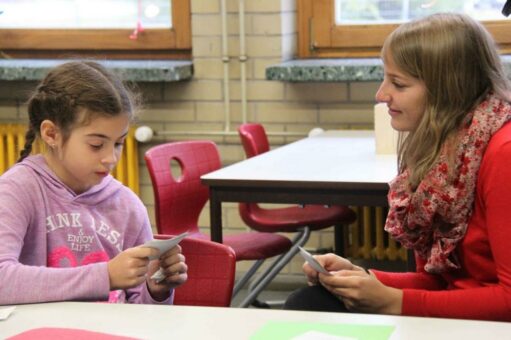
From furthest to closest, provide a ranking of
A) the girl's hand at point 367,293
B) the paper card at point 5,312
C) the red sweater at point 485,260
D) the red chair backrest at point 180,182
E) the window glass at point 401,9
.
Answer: the window glass at point 401,9, the red chair backrest at point 180,182, the girl's hand at point 367,293, the red sweater at point 485,260, the paper card at point 5,312

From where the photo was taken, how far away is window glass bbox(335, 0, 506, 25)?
12.8ft

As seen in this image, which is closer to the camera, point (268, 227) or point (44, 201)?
point (44, 201)

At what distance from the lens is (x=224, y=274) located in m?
1.79

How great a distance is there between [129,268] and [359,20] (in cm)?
273

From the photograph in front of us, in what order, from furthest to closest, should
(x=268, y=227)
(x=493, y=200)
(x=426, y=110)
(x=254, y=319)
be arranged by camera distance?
(x=268, y=227), (x=426, y=110), (x=493, y=200), (x=254, y=319)

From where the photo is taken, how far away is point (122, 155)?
4.16 m

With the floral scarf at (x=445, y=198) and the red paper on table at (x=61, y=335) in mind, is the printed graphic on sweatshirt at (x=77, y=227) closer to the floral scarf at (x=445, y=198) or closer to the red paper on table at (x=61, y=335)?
the red paper on table at (x=61, y=335)

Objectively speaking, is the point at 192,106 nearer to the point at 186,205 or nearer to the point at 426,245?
the point at 186,205

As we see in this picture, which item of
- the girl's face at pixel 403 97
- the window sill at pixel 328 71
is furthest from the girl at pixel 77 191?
the window sill at pixel 328 71

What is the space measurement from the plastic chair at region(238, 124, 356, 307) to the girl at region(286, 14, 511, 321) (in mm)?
1624

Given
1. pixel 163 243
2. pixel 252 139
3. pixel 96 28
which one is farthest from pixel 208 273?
pixel 96 28

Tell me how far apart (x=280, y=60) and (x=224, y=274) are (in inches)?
92.2

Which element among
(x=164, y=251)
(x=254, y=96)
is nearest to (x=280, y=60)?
(x=254, y=96)

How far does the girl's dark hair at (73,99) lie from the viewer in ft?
6.17
